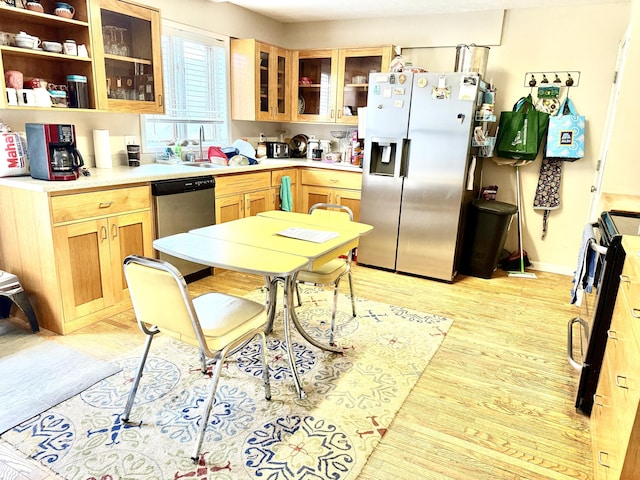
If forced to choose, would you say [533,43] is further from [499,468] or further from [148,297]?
[148,297]

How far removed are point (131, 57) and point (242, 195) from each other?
1.41 meters

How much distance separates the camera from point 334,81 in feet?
15.4

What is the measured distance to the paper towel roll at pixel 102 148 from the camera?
3.30 metres

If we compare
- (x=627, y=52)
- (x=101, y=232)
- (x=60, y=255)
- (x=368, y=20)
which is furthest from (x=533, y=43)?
(x=60, y=255)

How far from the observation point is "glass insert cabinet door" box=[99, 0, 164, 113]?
3082 mm

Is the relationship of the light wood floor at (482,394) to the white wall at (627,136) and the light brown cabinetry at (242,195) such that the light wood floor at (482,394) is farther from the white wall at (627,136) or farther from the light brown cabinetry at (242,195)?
the white wall at (627,136)

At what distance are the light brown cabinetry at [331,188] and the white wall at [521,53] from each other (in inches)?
36.9

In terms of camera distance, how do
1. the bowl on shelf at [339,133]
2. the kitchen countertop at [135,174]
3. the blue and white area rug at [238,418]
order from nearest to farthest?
1. the blue and white area rug at [238,418]
2. the kitchen countertop at [135,174]
3. the bowl on shelf at [339,133]

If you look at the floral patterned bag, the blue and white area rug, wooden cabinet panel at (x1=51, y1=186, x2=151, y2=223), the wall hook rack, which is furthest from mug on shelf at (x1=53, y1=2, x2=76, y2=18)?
the floral patterned bag

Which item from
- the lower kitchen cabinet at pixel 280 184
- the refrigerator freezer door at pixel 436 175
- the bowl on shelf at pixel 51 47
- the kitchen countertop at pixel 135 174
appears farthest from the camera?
the lower kitchen cabinet at pixel 280 184

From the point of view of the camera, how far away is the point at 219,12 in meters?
4.24

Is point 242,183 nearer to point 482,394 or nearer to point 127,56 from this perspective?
point 127,56

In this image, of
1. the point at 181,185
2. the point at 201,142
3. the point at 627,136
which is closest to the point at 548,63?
the point at 627,136

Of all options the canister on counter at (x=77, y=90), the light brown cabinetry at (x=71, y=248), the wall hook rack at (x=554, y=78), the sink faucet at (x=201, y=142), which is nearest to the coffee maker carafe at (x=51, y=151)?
the light brown cabinetry at (x=71, y=248)
